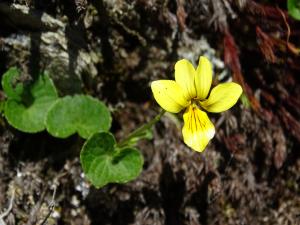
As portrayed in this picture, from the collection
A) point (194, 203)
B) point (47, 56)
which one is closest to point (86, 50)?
point (47, 56)

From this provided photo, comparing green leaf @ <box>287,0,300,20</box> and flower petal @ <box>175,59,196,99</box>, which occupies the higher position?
green leaf @ <box>287,0,300,20</box>

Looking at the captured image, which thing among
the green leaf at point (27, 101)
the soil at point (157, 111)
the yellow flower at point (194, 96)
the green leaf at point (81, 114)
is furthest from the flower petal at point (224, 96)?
the green leaf at point (27, 101)

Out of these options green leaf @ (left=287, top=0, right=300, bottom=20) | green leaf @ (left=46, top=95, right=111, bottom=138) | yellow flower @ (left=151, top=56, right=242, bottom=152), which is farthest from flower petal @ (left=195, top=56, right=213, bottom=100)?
green leaf @ (left=287, top=0, right=300, bottom=20)

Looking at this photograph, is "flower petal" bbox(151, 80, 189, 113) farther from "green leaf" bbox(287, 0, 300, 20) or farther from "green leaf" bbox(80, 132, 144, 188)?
"green leaf" bbox(287, 0, 300, 20)

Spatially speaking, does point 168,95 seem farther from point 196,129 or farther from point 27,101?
point 27,101

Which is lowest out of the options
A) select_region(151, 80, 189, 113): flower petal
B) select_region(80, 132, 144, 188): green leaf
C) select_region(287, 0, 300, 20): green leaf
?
select_region(80, 132, 144, 188): green leaf

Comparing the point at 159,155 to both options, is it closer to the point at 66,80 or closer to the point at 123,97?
the point at 123,97

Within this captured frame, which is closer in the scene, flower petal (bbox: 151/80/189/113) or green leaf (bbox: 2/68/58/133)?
flower petal (bbox: 151/80/189/113)
